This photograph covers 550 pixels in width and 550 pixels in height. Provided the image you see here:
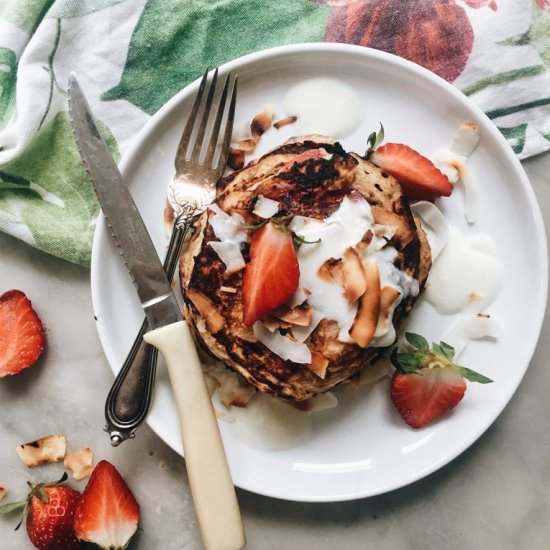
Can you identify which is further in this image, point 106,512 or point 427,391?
point 106,512

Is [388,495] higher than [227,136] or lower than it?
lower

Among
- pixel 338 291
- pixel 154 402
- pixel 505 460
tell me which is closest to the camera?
pixel 338 291

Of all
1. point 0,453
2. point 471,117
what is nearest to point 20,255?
point 0,453

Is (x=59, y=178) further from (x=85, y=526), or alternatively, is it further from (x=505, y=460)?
(x=505, y=460)

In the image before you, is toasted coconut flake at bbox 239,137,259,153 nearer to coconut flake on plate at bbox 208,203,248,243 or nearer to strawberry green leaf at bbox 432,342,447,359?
coconut flake on plate at bbox 208,203,248,243

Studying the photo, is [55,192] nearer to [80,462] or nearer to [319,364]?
[80,462]

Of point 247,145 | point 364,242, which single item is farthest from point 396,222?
point 247,145

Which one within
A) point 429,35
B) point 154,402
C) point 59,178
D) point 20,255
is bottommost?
point 154,402
